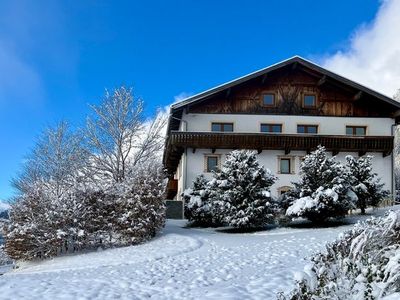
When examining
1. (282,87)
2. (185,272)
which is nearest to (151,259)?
(185,272)

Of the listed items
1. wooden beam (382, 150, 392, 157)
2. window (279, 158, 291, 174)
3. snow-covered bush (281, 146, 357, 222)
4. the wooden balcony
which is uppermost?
the wooden balcony

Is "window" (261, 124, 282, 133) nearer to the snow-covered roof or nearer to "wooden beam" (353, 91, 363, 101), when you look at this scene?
the snow-covered roof

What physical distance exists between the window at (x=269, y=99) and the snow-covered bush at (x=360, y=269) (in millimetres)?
24714

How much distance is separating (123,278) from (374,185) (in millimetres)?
17499

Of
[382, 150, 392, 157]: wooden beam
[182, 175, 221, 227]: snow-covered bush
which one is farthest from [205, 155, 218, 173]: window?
[382, 150, 392, 157]: wooden beam

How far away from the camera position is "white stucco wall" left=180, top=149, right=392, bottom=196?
1197 inches

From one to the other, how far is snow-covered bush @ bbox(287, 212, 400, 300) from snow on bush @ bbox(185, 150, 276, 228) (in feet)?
46.9

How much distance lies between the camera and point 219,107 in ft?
102

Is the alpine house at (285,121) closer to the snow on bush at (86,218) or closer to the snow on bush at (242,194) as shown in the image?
the snow on bush at (242,194)

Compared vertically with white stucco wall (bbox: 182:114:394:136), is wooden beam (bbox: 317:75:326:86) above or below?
above

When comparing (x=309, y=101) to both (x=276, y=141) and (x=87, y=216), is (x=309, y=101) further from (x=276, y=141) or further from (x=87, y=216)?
(x=87, y=216)

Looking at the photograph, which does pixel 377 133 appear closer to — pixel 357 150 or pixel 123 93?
pixel 357 150

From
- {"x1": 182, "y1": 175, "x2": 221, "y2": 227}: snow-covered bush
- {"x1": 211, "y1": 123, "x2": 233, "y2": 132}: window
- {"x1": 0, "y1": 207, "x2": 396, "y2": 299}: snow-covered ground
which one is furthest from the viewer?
{"x1": 211, "y1": 123, "x2": 233, "y2": 132}: window

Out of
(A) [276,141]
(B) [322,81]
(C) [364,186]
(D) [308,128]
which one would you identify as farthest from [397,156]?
(C) [364,186]
